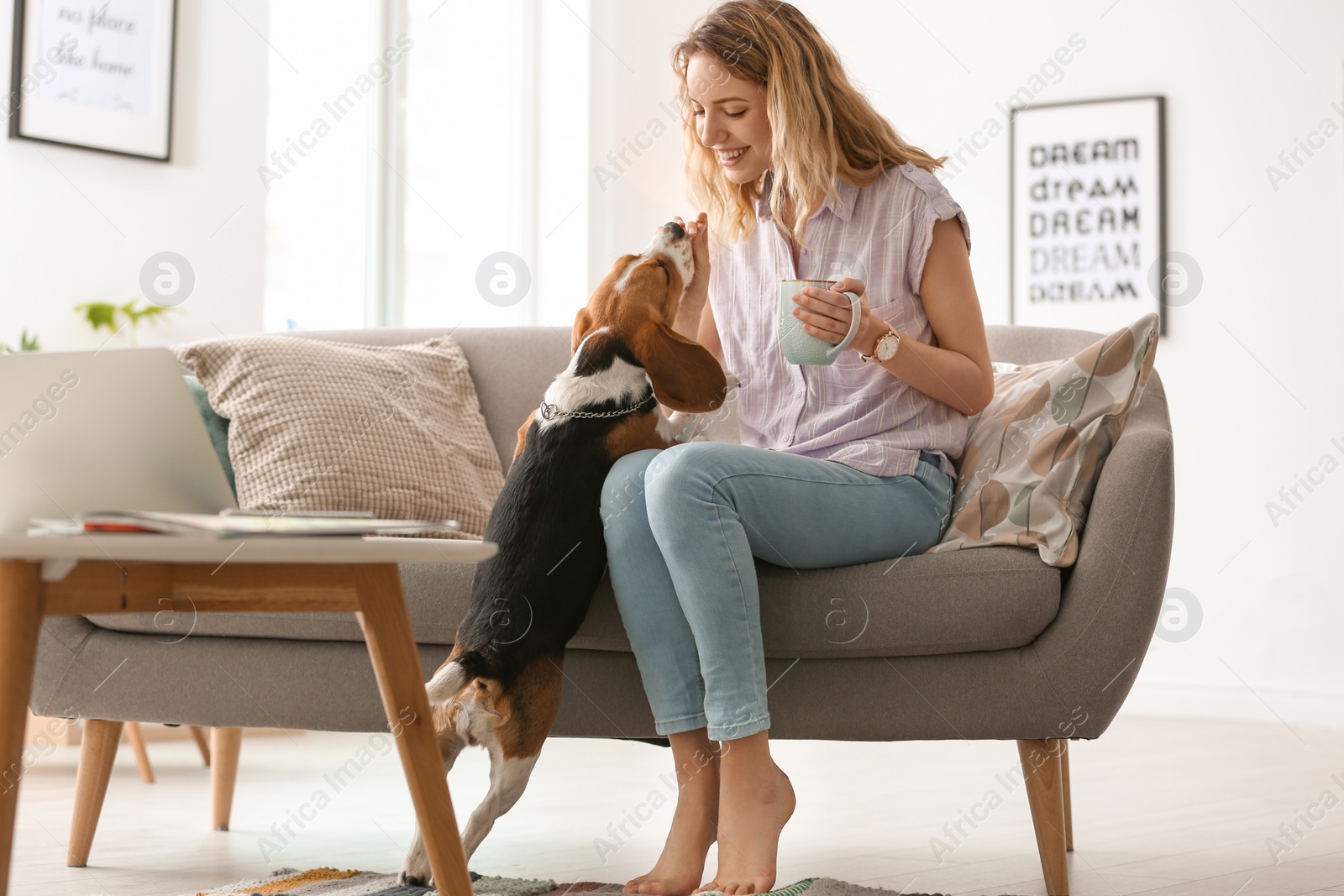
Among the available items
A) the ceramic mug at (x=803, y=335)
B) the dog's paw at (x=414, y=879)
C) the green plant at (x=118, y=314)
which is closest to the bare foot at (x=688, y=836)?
the dog's paw at (x=414, y=879)

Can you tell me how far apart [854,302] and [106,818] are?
1646 mm

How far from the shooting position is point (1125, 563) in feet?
5.32

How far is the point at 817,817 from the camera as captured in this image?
2.30m

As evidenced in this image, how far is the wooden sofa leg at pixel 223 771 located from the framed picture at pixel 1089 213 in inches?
110

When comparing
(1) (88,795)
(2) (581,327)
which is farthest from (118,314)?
(2) (581,327)

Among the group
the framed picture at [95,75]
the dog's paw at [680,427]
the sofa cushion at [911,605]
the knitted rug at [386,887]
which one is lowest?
the knitted rug at [386,887]

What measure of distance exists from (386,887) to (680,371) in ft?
2.53

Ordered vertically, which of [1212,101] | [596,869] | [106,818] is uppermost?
[1212,101]

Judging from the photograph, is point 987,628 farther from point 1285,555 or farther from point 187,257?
point 187,257

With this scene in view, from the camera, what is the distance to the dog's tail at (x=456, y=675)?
1527 millimetres

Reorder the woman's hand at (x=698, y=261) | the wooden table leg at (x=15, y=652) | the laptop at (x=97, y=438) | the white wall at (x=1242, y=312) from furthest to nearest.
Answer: the white wall at (x=1242, y=312), the woman's hand at (x=698, y=261), the laptop at (x=97, y=438), the wooden table leg at (x=15, y=652)

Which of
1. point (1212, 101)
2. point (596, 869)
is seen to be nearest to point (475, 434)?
point (596, 869)

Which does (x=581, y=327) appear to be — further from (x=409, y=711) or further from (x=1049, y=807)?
A: (x=1049, y=807)

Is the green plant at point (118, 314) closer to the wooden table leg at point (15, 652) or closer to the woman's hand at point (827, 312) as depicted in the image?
the woman's hand at point (827, 312)
